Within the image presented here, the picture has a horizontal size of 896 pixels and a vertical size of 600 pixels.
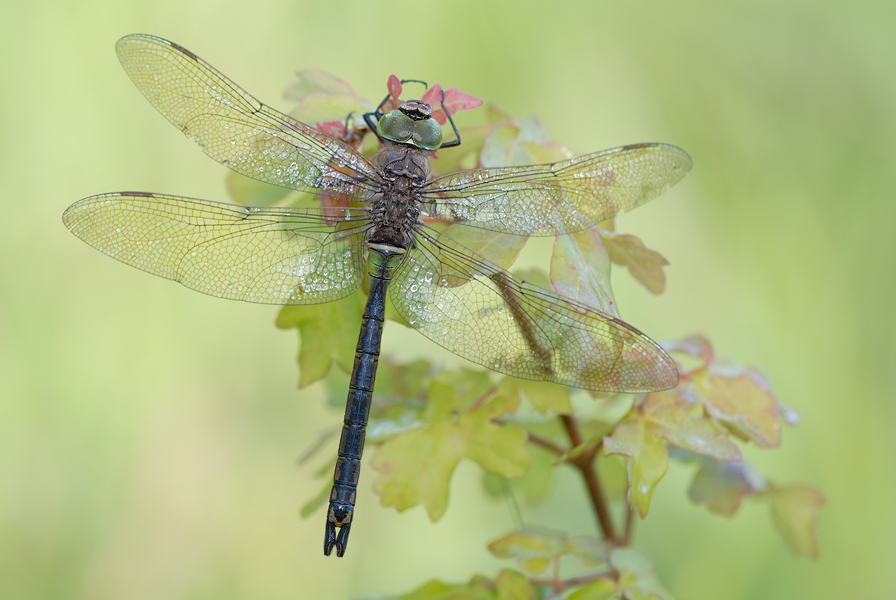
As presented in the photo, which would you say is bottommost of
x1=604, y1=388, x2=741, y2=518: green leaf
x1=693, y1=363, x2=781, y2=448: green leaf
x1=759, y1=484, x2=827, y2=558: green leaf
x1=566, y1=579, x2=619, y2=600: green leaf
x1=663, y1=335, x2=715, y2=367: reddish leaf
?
x1=566, y1=579, x2=619, y2=600: green leaf

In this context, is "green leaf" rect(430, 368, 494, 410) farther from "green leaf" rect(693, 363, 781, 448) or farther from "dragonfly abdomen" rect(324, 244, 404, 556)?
"green leaf" rect(693, 363, 781, 448)

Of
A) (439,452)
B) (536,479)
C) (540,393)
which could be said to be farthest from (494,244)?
(536,479)

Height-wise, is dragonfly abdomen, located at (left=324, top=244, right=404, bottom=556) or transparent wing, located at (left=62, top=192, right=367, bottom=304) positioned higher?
transparent wing, located at (left=62, top=192, right=367, bottom=304)

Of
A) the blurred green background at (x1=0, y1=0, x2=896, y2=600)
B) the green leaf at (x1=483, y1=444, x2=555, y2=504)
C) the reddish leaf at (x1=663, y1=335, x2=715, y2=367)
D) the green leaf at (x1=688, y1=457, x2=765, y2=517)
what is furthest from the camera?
the blurred green background at (x1=0, y1=0, x2=896, y2=600)

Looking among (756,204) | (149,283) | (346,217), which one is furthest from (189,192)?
(756,204)

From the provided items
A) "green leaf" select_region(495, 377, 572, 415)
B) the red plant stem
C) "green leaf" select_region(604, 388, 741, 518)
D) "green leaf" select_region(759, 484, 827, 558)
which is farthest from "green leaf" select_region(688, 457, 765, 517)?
"green leaf" select_region(495, 377, 572, 415)

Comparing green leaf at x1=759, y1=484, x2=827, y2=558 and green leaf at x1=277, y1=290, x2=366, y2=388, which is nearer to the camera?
green leaf at x1=277, y1=290, x2=366, y2=388
